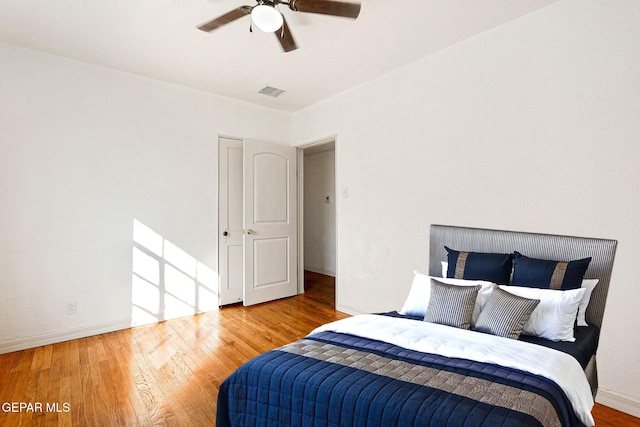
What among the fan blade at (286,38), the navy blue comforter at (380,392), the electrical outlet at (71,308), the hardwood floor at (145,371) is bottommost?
the hardwood floor at (145,371)

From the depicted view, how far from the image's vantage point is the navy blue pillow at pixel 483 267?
2363 mm

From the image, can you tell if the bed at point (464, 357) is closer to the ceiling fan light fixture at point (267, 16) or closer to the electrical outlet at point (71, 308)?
the ceiling fan light fixture at point (267, 16)

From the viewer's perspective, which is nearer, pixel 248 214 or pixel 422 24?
pixel 422 24

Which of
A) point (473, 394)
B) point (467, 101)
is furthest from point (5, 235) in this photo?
point (467, 101)

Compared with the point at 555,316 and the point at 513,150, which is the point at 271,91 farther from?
the point at 555,316

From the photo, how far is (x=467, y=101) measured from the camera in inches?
114

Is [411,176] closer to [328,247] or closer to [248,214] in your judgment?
[248,214]

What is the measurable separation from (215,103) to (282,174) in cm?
124

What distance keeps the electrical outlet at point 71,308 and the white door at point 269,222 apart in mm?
1750

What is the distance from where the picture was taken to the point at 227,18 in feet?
7.24

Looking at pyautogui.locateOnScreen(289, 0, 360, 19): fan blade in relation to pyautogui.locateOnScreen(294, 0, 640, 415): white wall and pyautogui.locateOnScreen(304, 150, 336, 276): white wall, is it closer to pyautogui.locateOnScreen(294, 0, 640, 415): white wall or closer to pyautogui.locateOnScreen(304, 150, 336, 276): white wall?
pyautogui.locateOnScreen(294, 0, 640, 415): white wall

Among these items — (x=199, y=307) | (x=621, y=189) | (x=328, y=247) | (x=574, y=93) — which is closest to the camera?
(x=621, y=189)

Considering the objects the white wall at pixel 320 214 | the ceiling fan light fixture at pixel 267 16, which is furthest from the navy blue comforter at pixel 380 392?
the white wall at pixel 320 214

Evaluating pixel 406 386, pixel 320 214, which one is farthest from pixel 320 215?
pixel 406 386
